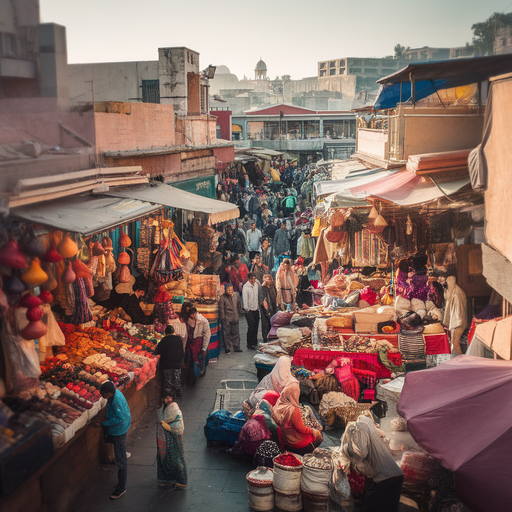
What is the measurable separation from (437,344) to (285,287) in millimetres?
4397

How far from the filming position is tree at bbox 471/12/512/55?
816 centimetres

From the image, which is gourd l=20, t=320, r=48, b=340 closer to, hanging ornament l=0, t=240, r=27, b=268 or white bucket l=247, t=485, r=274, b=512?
hanging ornament l=0, t=240, r=27, b=268

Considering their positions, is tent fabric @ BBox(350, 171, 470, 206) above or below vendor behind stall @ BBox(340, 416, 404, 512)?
above

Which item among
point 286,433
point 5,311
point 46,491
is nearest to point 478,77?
point 286,433

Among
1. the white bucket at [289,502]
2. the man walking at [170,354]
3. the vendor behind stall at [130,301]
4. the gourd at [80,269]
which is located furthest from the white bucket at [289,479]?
the vendor behind stall at [130,301]

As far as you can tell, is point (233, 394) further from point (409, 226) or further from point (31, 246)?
point (31, 246)

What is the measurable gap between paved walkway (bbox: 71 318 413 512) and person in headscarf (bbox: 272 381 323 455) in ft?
1.72

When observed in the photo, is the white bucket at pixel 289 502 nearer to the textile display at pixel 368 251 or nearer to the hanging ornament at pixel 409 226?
the hanging ornament at pixel 409 226

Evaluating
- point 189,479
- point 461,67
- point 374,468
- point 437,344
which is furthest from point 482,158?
point 189,479

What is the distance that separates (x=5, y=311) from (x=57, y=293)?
192 cm

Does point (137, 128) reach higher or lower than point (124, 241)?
higher

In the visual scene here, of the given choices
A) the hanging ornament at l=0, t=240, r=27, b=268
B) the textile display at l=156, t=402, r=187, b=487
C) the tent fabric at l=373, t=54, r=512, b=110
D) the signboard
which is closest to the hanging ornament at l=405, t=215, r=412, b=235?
the tent fabric at l=373, t=54, r=512, b=110

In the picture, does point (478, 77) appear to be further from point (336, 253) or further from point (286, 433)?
point (286, 433)

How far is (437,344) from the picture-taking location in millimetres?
8320
